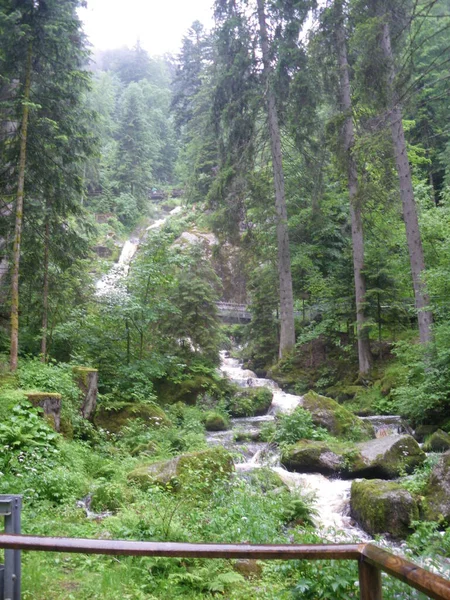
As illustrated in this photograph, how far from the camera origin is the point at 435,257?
17812 millimetres

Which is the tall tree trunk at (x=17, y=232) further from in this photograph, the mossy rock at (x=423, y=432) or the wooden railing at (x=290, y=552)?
the mossy rock at (x=423, y=432)

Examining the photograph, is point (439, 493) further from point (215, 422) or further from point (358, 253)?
point (358, 253)

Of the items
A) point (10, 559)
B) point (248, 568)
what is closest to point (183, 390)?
point (248, 568)

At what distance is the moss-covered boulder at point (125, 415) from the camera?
1129 centimetres

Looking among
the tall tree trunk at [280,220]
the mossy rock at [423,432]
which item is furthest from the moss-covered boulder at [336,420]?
the tall tree trunk at [280,220]

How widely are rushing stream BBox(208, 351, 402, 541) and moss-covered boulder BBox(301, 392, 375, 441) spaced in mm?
737

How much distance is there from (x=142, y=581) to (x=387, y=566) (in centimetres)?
330

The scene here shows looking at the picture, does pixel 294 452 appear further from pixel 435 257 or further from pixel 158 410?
pixel 435 257

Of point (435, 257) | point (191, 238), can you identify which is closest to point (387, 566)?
point (435, 257)

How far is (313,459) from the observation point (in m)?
9.85

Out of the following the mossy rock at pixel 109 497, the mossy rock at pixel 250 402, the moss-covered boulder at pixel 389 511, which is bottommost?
the moss-covered boulder at pixel 389 511

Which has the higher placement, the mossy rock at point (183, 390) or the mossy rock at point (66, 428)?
the mossy rock at point (183, 390)

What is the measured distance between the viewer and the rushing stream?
741cm

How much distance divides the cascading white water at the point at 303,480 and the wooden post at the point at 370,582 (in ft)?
10.5
